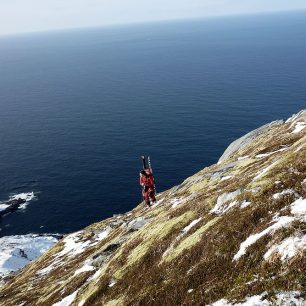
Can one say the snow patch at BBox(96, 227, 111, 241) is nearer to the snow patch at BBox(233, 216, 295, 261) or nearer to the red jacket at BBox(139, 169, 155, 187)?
the red jacket at BBox(139, 169, 155, 187)

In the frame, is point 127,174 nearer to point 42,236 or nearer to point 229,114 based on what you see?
point 42,236

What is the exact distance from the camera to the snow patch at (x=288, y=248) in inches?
535

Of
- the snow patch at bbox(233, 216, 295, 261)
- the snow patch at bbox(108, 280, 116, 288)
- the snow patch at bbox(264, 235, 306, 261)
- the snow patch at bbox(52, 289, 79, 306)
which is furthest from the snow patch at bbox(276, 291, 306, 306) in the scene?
the snow patch at bbox(52, 289, 79, 306)

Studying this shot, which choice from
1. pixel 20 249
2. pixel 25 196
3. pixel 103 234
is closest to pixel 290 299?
pixel 103 234

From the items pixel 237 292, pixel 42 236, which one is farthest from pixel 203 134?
pixel 237 292

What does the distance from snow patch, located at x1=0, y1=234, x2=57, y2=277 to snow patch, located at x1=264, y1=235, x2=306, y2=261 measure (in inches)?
3138

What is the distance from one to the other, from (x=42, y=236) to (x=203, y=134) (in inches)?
3235

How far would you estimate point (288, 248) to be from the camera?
14.0 m

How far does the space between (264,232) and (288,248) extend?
2196mm

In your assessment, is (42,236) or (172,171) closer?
(42,236)

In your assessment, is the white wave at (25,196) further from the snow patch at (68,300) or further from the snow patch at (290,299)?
the snow patch at (290,299)

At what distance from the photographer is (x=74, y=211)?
4643 inches

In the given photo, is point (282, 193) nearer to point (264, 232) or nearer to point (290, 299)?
point (264, 232)

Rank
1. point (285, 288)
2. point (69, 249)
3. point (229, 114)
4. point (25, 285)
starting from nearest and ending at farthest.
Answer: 1. point (285, 288)
2. point (25, 285)
3. point (69, 249)
4. point (229, 114)
